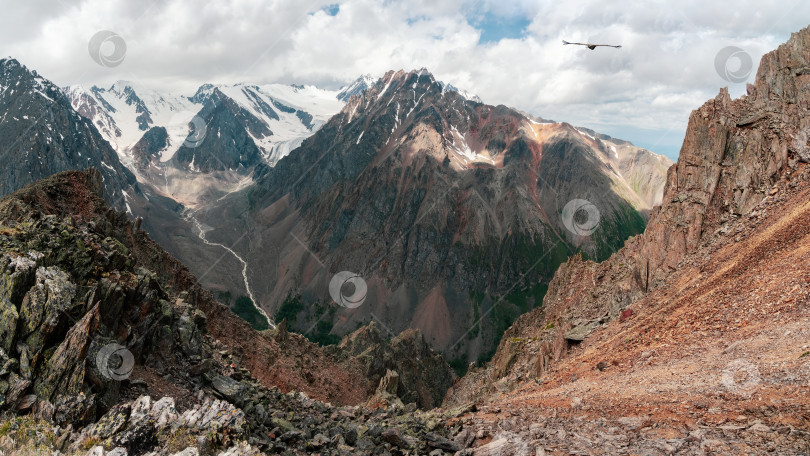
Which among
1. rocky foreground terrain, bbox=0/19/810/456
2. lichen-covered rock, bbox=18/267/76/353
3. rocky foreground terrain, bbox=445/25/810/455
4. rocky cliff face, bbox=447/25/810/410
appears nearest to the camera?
rocky foreground terrain, bbox=0/19/810/456

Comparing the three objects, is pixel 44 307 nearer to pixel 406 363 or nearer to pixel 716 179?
pixel 716 179

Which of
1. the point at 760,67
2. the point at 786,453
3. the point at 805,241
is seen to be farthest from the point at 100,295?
the point at 760,67

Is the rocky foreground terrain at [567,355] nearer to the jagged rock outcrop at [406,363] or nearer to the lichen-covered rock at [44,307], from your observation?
the lichen-covered rock at [44,307]

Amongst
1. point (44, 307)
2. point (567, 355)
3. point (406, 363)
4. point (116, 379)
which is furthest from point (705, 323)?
point (406, 363)

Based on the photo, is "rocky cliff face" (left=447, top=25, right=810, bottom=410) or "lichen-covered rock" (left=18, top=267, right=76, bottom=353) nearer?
"lichen-covered rock" (left=18, top=267, right=76, bottom=353)

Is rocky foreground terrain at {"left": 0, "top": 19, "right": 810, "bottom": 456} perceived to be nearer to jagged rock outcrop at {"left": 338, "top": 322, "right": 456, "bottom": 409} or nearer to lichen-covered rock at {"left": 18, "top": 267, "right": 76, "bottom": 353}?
lichen-covered rock at {"left": 18, "top": 267, "right": 76, "bottom": 353}

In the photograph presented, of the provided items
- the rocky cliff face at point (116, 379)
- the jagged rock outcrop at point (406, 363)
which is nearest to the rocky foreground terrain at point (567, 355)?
the rocky cliff face at point (116, 379)

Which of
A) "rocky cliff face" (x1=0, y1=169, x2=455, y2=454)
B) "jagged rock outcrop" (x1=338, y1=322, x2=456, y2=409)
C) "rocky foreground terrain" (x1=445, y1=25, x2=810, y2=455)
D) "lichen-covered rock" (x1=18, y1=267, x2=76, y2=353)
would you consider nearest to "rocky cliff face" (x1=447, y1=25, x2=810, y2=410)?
"rocky foreground terrain" (x1=445, y1=25, x2=810, y2=455)
